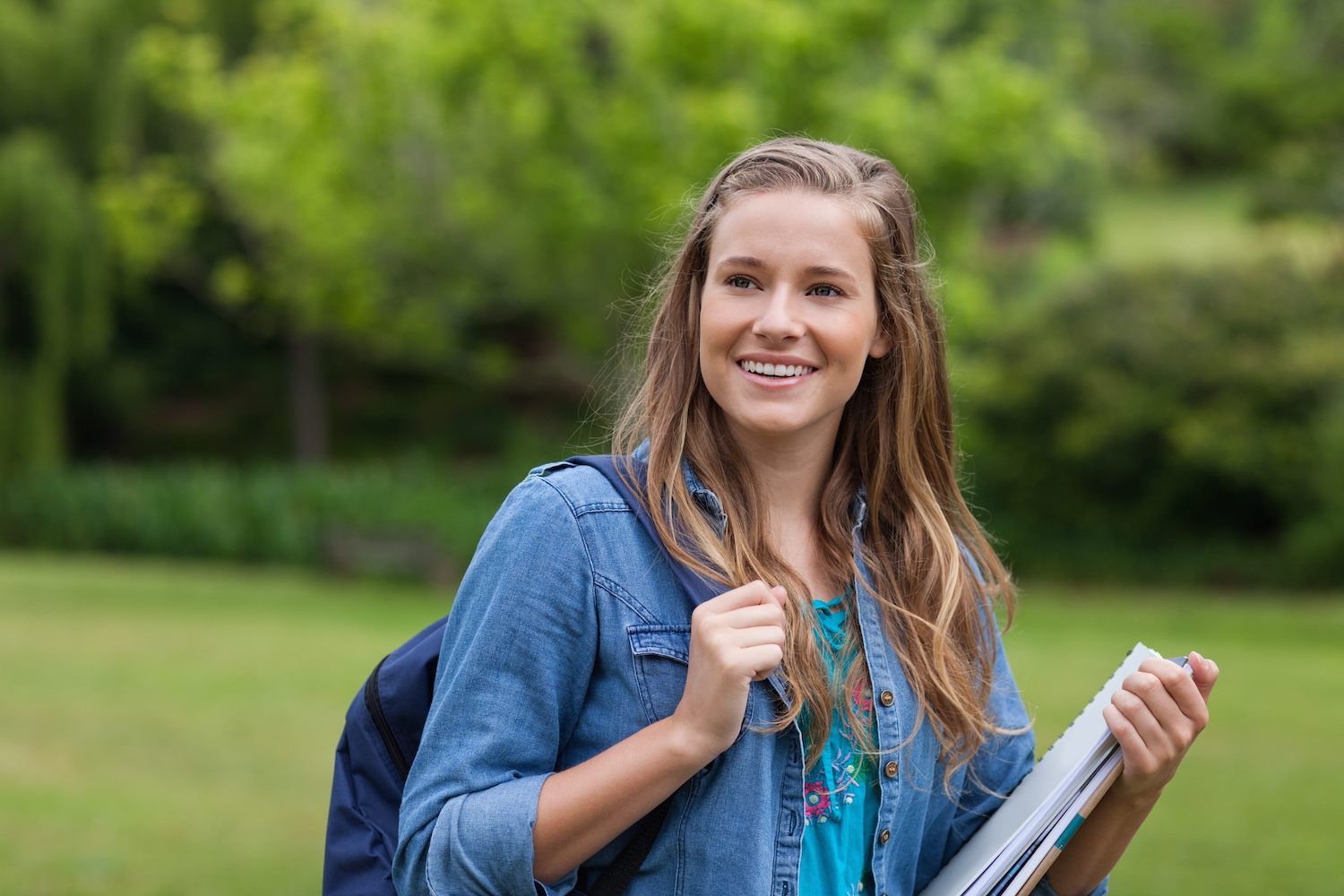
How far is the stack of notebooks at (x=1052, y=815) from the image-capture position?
1.74 m

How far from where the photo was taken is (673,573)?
5.46ft

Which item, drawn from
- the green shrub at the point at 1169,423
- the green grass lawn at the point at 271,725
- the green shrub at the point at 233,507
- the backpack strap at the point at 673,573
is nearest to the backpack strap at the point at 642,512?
the backpack strap at the point at 673,573

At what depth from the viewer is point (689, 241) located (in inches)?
74.1

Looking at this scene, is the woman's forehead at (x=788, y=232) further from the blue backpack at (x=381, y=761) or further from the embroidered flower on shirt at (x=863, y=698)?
the embroidered flower on shirt at (x=863, y=698)

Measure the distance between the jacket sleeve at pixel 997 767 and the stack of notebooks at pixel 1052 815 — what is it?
0.29 ft

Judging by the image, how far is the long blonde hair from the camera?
5.69 feet

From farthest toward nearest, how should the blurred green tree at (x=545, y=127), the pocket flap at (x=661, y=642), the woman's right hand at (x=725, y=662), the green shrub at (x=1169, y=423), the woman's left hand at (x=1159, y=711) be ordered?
the green shrub at (x=1169, y=423), the blurred green tree at (x=545, y=127), the woman's left hand at (x=1159, y=711), the pocket flap at (x=661, y=642), the woman's right hand at (x=725, y=662)

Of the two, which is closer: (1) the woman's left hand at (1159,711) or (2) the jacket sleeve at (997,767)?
(1) the woman's left hand at (1159,711)

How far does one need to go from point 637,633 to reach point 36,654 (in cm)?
1085

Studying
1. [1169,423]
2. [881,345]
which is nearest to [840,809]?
[881,345]

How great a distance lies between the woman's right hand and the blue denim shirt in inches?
3.8

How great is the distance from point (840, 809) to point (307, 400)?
85.9 ft

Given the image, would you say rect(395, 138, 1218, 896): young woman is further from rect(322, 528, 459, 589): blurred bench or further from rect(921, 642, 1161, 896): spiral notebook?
rect(322, 528, 459, 589): blurred bench

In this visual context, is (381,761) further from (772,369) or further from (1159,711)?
(1159,711)
